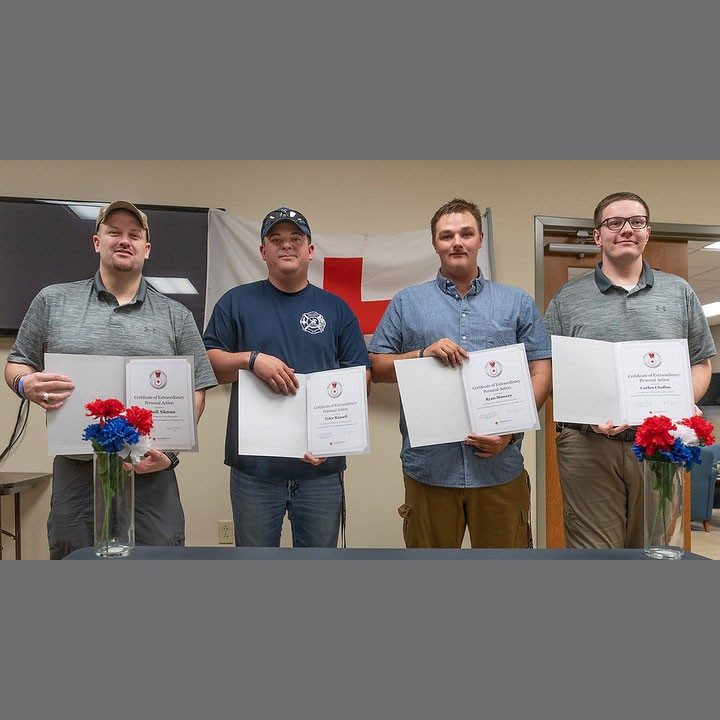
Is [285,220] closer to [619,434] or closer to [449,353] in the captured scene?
[449,353]

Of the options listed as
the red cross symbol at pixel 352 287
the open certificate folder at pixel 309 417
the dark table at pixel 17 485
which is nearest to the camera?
the open certificate folder at pixel 309 417

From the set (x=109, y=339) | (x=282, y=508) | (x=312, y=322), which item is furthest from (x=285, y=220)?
(x=282, y=508)

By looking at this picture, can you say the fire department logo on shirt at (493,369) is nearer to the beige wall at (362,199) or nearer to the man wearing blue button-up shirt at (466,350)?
the man wearing blue button-up shirt at (466,350)

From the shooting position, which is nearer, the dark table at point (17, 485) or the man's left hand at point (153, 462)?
the man's left hand at point (153, 462)

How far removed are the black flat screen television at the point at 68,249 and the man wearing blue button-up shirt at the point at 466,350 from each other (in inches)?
55.3

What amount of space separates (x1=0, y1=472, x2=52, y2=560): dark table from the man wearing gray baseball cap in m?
1.03

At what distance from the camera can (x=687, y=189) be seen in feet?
10.4

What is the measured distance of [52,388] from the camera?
4.64ft

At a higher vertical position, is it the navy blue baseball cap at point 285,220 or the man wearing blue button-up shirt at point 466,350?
the navy blue baseball cap at point 285,220

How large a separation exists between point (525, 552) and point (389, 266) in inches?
71.6

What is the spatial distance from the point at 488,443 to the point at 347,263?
152 cm

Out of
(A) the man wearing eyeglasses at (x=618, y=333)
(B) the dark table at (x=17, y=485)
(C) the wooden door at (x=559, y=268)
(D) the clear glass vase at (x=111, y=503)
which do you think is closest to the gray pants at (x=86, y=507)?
(D) the clear glass vase at (x=111, y=503)

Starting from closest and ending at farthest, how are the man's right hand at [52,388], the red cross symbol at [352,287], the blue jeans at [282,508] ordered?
1. the man's right hand at [52,388]
2. the blue jeans at [282,508]
3. the red cross symbol at [352,287]

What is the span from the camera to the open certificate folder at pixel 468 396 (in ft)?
5.03
